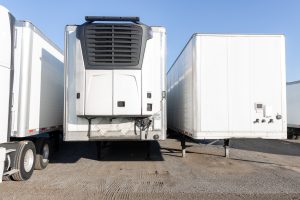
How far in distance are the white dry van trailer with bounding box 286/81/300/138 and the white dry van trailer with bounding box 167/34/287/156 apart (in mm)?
10891

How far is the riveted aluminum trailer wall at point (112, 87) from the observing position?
6.71 metres

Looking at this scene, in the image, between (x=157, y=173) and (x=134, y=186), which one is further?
(x=157, y=173)

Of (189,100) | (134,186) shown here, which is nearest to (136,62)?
(189,100)

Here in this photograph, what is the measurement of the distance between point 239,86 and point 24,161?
5828 millimetres

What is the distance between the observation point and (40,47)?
7.57 metres

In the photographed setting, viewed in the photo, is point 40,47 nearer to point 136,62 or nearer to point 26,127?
point 26,127

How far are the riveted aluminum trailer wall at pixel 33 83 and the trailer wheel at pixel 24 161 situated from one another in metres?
0.28

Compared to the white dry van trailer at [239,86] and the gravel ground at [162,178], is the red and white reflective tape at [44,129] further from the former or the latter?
the white dry van trailer at [239,86]

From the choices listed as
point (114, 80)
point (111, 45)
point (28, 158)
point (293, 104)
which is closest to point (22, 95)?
point (28, 158)

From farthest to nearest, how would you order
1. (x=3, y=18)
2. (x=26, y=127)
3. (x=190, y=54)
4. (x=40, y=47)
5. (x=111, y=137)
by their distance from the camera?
(x=190, y=54), (x=40, y=47), (x=111, y=137), (x=26, y=127), (x=3, y=18)

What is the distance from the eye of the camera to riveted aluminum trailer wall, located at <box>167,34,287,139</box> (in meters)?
7.61

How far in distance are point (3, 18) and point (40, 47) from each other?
1.59 m

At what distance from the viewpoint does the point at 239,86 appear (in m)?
7.70

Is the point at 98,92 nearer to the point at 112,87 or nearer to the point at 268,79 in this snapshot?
the point at 112,87
